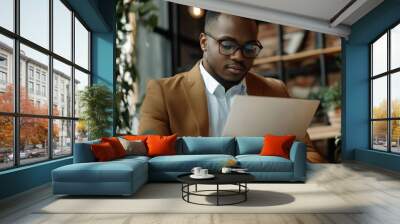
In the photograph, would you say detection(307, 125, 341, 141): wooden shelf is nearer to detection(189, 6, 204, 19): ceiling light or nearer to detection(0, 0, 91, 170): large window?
detection(189, 6, 204, 19): ceiling light

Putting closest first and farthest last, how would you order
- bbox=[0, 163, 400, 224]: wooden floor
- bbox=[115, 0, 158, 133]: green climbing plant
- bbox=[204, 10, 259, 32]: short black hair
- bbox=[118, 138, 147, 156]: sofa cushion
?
bbox=[0, 163, 400, 224]: wooden floor < bbox=[118, 138, 147, 156]: sofa cushion < bbox=[204, 10, 259, 32]: short black hair < bbox=[115, 0, 158, 133]: green climbing plant

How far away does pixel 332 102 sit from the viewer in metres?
9.00

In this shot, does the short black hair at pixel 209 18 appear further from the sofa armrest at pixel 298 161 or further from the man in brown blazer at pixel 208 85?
the sofa armrest at pixel 298 161

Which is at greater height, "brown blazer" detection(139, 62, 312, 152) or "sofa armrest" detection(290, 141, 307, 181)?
"brown blazer" detection(139, 62, 312, 152)

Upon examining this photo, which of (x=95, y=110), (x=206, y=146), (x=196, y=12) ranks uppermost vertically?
(x=196, y=12)

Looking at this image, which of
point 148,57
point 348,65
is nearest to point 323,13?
point 348,65

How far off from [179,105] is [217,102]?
668 millimetres

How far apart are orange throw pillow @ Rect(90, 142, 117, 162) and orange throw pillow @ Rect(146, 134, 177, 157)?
78 centimetres

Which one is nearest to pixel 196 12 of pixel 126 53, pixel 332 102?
pixel 126 53

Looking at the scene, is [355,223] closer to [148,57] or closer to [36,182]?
[36,182]

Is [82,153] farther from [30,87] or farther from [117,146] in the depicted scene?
[30,87]

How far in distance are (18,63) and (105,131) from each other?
2.65 meters

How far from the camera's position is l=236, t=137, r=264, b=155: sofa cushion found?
613 cm

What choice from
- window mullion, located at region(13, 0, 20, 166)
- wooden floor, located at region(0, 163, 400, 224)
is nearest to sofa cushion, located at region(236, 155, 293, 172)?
wooden floor, located at region(0, 163, 400, 224)
